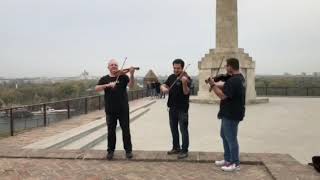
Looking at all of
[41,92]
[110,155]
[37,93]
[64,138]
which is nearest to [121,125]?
[110,155]

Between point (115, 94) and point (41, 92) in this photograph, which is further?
point (41, 92)

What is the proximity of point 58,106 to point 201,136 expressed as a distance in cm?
517

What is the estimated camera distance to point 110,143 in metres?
8.60

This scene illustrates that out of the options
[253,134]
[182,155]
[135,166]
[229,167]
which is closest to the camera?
[229,167]

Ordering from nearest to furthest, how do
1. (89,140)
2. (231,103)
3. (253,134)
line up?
(231,103) < (89,140) < (253,134)

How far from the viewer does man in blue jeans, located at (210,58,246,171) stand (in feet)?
24.0

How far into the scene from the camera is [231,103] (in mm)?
7434

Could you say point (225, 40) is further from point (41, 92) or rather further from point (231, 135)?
point (231, 135)

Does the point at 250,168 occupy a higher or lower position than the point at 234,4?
lower

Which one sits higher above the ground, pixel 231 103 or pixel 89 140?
pixel 231 103

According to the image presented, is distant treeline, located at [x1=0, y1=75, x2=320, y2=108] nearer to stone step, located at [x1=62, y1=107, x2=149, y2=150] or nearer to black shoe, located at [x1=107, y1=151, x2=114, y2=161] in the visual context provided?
stone step, located at [x1=62, y1=107, x2=149, y2=150]

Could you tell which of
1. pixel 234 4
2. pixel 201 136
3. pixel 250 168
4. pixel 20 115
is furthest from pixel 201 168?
pixel 234 4

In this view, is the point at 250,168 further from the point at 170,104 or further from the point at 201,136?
the point at 201,136

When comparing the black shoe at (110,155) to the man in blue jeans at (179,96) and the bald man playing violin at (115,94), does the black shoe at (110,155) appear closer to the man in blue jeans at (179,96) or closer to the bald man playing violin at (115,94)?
the bald man playing violin at (115,94)
